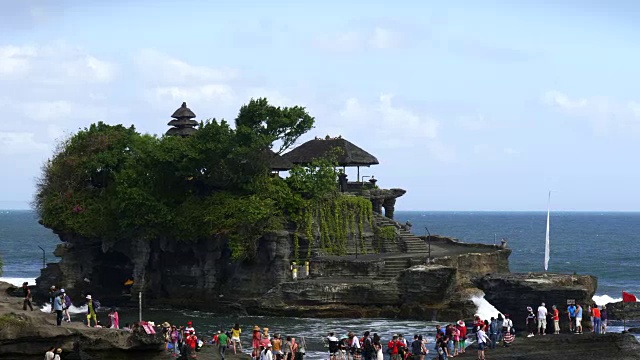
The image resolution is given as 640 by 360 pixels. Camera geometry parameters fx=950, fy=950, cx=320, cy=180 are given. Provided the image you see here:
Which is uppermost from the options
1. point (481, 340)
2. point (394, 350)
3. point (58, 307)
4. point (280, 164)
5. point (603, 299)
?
point (280, 164)

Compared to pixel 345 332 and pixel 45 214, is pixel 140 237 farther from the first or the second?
pixel 345 332

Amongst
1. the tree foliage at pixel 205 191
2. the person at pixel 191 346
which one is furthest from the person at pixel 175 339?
the tree foliage at pixel 205 191

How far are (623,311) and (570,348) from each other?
14625 mm

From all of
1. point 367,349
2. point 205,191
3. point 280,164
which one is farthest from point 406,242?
point 367,349

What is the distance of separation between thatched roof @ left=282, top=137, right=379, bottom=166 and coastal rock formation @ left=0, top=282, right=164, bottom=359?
85.1ft

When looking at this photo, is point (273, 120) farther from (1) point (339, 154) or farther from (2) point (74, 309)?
(2) point (74, 309)

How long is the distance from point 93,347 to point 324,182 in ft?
80.6

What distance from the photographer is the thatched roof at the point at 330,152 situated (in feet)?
204

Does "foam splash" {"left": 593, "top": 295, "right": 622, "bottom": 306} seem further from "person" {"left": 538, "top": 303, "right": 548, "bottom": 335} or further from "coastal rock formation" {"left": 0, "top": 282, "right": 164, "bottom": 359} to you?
"coastal rock formation" {"left": 0, "top": 282, "right": 164, "bottom": 359}

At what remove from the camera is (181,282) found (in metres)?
60.1

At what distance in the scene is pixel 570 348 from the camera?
133ft

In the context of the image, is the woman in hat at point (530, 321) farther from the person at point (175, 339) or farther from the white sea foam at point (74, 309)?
the white sea foam at point (74, 309)

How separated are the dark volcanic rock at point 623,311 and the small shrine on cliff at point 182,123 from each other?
3006cm

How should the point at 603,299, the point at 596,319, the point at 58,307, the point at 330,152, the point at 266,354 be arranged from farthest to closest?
1. the point at 603,299
2. the point at 330,152
3. the point at 596,319
4. the point at 58,307
5. the point at 266,354
